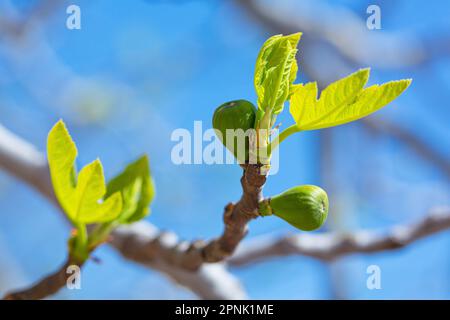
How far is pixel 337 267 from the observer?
137 inches

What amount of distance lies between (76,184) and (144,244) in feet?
2.02

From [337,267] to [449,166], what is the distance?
87 centimetres

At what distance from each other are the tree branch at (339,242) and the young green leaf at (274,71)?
0.85 m

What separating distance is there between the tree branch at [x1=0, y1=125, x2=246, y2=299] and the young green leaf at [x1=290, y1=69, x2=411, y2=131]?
0.58 m

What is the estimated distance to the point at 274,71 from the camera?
0.87 meters

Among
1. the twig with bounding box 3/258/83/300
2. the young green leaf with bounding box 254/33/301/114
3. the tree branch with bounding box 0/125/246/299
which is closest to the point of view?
the young green leaf with bounding box 254/33/301/114

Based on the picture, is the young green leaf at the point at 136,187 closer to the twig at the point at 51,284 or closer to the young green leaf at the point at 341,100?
the twig at the point at 51,284

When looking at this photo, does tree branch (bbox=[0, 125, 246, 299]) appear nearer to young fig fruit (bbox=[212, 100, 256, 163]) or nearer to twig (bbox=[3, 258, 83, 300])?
twig (bbox=[3, 258, 83, 300])

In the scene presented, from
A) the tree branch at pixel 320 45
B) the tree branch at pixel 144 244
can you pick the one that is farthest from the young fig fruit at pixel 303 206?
the tree branch at pixel 320 45

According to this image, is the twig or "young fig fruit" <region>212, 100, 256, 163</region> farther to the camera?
the twig

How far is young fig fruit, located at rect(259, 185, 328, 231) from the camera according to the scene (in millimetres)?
968

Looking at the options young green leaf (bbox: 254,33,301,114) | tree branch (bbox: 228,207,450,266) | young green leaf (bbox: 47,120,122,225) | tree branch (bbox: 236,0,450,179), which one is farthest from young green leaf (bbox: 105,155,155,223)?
tree branch (bbox: 236,0,450,179)

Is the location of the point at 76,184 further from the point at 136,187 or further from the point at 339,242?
the point at 339,242

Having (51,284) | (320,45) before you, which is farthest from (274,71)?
(320,45)
